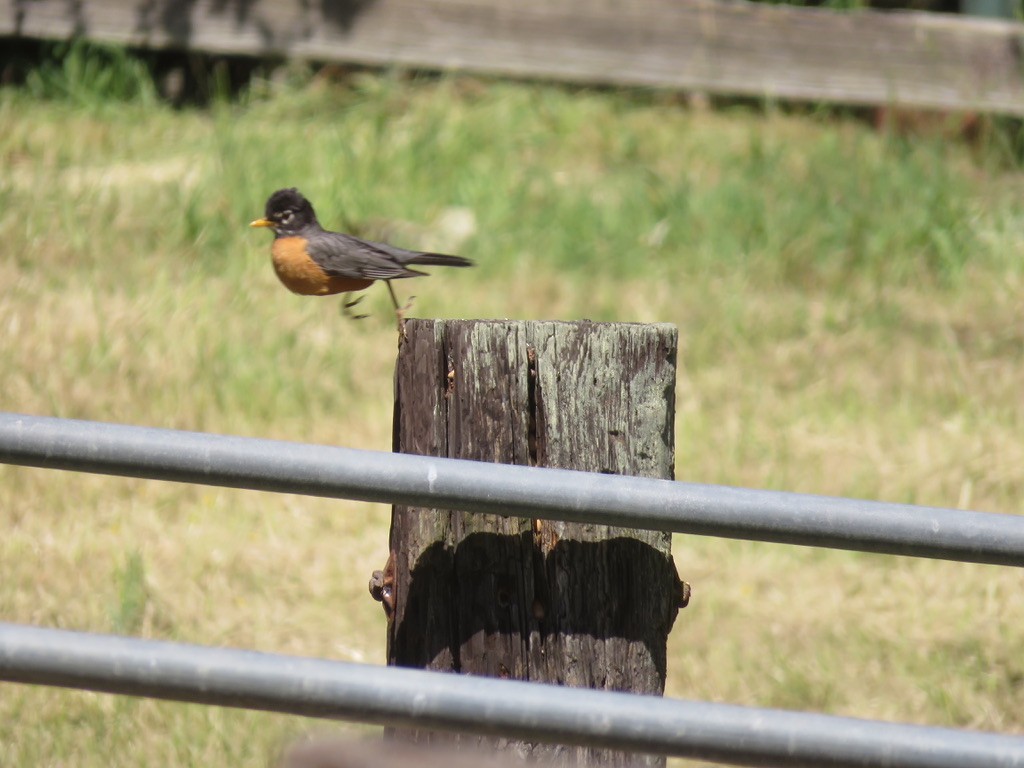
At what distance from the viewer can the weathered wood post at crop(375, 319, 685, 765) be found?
2.27 m

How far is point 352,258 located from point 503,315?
3.16 m

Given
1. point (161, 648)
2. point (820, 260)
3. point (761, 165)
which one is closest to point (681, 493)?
point (161, 648)

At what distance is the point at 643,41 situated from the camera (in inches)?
330

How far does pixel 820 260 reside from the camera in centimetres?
720

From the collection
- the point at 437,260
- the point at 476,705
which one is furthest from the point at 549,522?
the point at 437,260

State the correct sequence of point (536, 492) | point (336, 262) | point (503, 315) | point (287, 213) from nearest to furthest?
point (536, 492), point (336, 262), point (287, 213), point (503, 315)

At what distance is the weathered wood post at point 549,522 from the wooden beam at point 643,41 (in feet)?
21.2

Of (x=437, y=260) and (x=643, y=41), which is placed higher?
(x=643, y=41)

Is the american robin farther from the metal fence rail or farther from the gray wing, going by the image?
the metal fence rail

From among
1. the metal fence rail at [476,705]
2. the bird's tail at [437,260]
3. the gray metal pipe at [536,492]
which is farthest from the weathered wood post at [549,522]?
the bird's tail at [437,260]

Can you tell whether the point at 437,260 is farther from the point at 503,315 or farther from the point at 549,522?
the point at 503,315

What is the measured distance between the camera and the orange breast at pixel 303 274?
3.36m

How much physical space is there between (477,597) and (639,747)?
2.25 feet

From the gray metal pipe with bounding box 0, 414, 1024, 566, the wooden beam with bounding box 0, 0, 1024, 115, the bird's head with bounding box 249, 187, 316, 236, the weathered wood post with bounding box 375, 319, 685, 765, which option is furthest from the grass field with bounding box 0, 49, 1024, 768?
the gray metal pipe with bounding box 0, 414, 1024, 566
